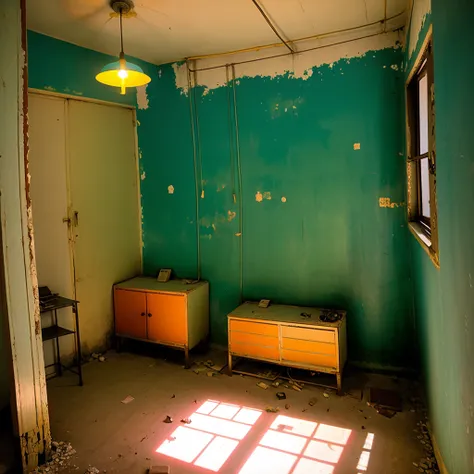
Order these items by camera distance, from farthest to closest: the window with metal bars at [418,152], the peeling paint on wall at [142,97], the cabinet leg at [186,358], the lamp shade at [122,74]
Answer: the peeling paint on wall at [142,97]
the cabinet leg at [186,358]
the window with metal bars at [418,152]
the lamp shade at [122,74]

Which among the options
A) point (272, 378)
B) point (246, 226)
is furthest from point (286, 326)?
point (246, 226)

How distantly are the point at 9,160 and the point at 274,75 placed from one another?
7.80 ft

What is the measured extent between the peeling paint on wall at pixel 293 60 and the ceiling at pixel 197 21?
0.37ft

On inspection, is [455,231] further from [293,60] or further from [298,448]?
[293,60]

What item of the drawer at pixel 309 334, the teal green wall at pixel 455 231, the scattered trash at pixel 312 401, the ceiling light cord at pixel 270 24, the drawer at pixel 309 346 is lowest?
the scattered trash at pixel 312 401

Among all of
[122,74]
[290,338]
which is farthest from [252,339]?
[122,74]

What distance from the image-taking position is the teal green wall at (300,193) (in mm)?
3174

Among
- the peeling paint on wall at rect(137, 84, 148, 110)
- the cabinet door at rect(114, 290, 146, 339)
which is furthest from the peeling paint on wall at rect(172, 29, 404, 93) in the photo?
the cabinet door at rect(114, 290, 146, 339)

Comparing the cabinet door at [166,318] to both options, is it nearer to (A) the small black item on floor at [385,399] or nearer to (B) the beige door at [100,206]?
(B) the beige door at [100,206]

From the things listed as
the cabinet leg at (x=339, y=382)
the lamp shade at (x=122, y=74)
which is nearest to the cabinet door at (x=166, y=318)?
the cabinet leg at (x=339, y=382)

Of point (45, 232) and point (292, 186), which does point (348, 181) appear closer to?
point (292, 186)

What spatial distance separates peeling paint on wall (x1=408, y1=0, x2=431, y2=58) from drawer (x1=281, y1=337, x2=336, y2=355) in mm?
2189

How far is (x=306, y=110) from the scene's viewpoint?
337 cm

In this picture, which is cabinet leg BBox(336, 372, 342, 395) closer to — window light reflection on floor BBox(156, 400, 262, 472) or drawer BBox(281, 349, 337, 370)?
drawer BBox(281, 349, 337, 370)
